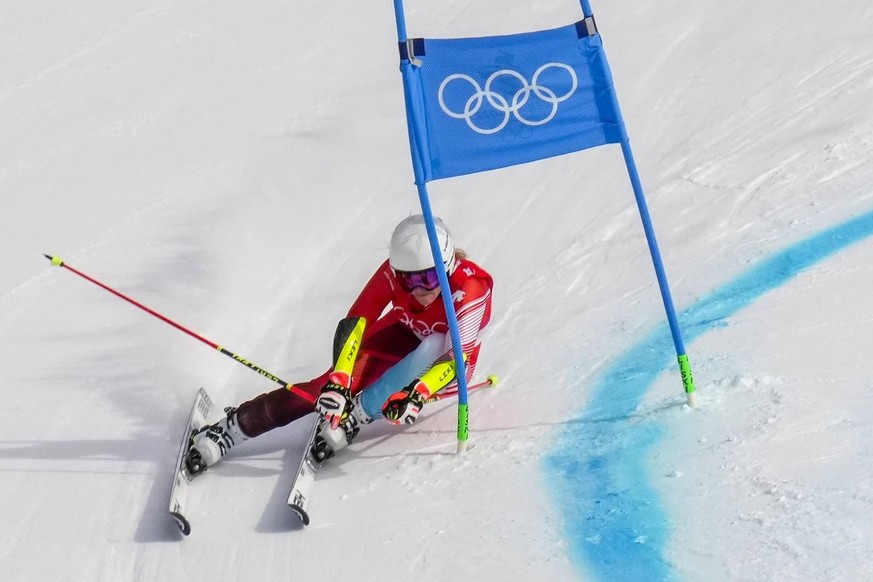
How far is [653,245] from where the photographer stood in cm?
481

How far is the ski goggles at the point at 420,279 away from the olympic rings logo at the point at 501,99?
785 millimetres

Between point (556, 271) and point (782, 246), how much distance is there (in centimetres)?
131

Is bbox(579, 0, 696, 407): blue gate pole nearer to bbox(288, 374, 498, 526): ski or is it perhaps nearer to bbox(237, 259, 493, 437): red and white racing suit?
bbox(237, 259, 493, 437): red and white racing suit

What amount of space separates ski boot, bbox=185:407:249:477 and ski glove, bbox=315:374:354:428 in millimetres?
515

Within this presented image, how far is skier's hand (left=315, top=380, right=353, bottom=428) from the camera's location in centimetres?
496

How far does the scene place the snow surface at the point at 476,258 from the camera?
4504 mm

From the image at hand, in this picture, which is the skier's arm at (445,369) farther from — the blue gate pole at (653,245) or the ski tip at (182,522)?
the ski tip at (182,522)

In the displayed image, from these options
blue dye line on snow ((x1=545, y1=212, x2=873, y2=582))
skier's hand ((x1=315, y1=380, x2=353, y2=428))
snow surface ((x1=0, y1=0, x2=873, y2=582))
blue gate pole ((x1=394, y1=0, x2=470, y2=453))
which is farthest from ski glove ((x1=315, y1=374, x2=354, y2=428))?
blue dye line on snow ((x1=545, y1=212, x2=873, y2=582))

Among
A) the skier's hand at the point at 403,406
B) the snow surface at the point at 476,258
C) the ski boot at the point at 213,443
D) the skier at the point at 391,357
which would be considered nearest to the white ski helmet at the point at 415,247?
the skier at the point at 391,357

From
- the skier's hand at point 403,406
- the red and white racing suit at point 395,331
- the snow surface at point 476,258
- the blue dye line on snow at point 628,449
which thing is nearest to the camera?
the blue dye line on snow at point 628,449

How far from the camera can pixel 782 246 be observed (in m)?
6.26

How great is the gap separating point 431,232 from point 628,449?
4.06 ft

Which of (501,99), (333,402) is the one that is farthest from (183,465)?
(501,99)

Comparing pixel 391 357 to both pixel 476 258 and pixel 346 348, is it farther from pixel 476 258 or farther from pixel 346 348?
pixel 476 258
